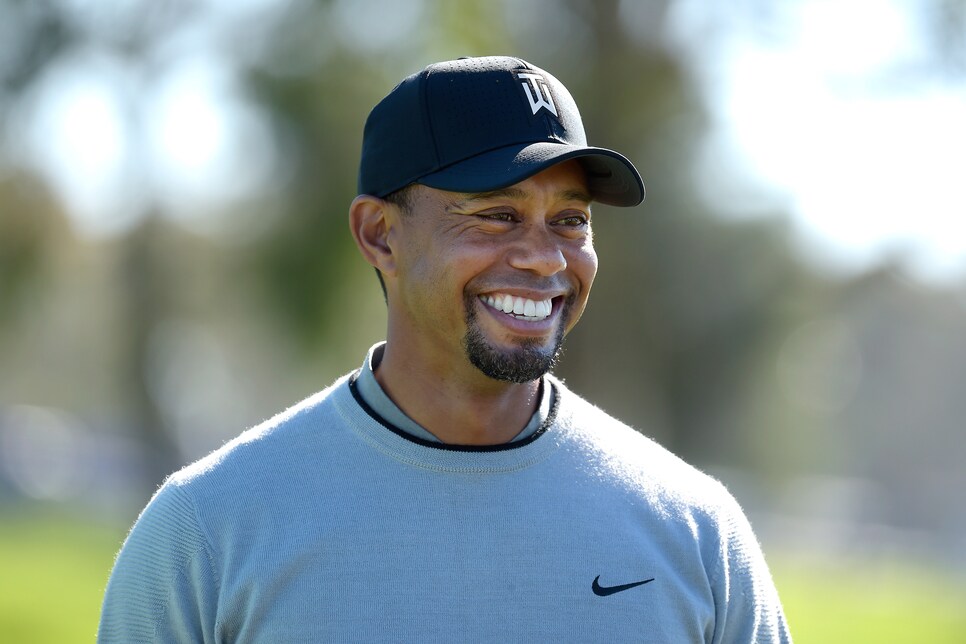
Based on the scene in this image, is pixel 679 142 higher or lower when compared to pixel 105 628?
higher

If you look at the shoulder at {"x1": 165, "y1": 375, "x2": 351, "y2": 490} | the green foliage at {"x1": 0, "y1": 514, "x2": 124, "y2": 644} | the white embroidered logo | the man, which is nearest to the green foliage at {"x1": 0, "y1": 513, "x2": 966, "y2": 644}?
the green foliage at {"x1": 0, "y1": 514, "x2": 124, "y2": 644}

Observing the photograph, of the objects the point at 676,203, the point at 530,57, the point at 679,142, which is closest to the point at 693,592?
the point at 530,57

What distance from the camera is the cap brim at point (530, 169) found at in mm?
2742

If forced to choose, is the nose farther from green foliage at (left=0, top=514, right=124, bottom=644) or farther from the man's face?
green foliage at (left=0, top=514, right=124, bottom=644)

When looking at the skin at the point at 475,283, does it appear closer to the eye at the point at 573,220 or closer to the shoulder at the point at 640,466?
the eye at the point at 573,220

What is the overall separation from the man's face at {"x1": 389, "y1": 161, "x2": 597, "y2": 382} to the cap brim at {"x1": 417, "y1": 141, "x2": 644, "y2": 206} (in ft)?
0.14

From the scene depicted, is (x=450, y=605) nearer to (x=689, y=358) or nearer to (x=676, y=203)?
(x=676, y=203)

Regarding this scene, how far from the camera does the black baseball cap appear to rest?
2814 mm

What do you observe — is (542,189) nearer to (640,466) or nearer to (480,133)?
(480,133)

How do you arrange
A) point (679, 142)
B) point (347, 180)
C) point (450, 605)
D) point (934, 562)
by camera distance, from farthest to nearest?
1. point (934, 562)
2. point (347, 180)
3. point (679, 142)
4. point (450, 605)

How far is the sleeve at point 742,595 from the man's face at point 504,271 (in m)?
0.60

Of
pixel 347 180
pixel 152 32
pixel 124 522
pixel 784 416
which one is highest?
pixel 152 32

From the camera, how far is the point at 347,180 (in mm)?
12641

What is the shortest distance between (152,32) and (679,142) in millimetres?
7156
